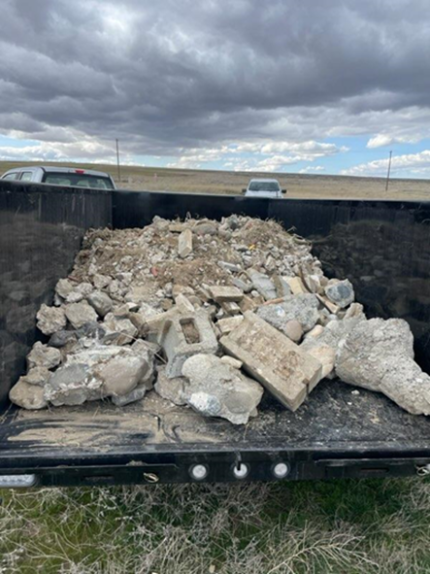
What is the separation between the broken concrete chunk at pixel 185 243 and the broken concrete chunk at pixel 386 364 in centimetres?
158

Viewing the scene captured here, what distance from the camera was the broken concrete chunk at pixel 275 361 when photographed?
6.50ft

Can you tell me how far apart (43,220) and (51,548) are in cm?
159

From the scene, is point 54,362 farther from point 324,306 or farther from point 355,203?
point 355,203

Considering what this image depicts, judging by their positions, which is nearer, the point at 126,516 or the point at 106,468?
the point at 106,468

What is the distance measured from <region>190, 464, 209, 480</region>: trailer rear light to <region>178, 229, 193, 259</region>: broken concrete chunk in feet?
A: 6.85

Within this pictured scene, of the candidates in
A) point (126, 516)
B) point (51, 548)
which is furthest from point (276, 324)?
point (51, 548)

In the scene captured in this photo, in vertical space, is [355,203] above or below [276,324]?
above

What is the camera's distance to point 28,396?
1975 mm

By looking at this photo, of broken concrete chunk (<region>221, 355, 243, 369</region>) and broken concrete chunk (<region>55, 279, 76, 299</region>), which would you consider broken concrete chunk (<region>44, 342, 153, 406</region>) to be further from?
broken concrete chunk (<region>55, 279, 76, 299</region>)

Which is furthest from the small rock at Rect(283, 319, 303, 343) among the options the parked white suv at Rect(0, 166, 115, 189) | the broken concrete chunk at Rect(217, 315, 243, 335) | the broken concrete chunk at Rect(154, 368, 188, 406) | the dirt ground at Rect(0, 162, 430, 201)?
the dirt ground at Rect(0, 162, 430, 201)

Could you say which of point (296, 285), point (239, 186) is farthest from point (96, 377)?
Result: point (239, 186)

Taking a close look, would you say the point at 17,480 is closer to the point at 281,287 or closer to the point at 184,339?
the point at 184,339

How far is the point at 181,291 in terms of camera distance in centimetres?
295

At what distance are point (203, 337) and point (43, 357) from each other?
79cm
